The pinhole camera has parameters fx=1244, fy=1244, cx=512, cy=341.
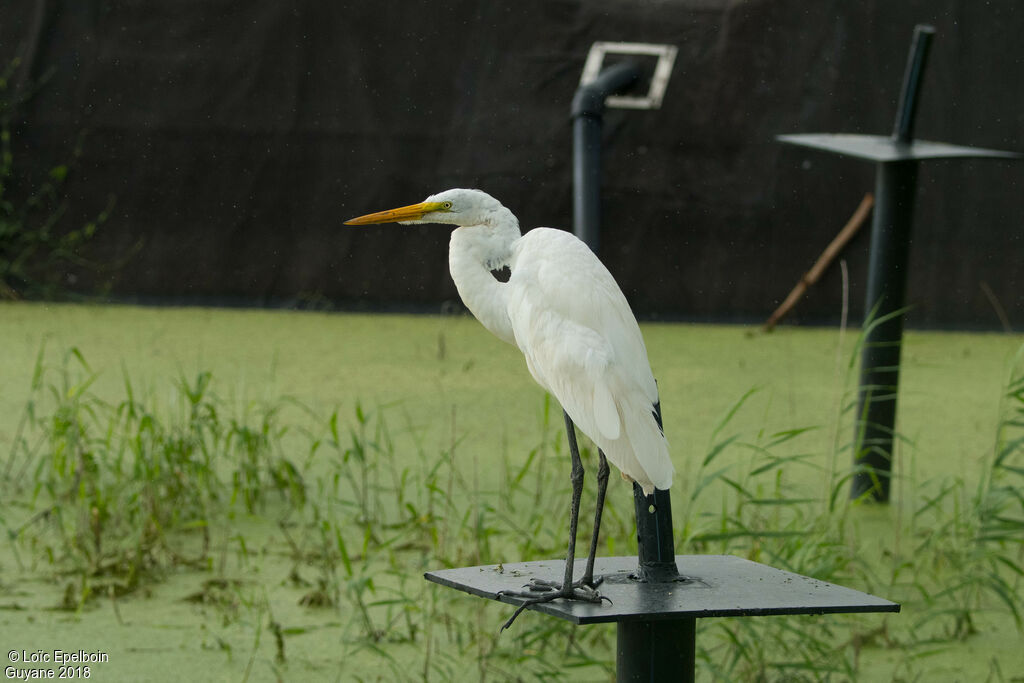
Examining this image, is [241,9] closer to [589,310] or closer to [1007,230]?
[1007,230]

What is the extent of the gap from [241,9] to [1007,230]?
3.09 m

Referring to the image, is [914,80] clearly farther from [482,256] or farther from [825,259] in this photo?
[825,259]

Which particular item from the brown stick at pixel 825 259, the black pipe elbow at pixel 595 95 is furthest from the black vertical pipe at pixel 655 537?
the brown stick at pixel 825 259

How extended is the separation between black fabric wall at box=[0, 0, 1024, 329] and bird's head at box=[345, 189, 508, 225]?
353 centimetres

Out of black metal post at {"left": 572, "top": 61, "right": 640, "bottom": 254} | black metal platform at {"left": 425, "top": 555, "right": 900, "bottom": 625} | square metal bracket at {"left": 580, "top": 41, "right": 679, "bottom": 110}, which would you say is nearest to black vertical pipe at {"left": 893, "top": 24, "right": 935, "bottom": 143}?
black metal post at {"left": 572, "top": 61, "right": 640, "bottom": 254}

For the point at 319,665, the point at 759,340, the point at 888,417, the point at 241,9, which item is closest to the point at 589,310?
the point at 319,665

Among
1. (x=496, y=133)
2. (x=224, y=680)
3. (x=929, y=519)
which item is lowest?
(x=224, y=680)

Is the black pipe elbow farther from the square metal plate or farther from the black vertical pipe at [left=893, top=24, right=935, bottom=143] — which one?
the black vertical pipe at [left=893, top=24, right=935, bottom=143]

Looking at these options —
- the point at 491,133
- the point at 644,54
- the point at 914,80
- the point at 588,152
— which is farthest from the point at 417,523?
the point at 644,54

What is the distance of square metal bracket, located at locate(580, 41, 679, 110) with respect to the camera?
15.2 ft

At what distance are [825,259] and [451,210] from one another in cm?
392

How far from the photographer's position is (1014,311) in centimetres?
493

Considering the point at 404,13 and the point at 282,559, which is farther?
the point at 404,13

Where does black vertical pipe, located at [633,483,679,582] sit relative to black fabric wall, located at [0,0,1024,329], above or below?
below
